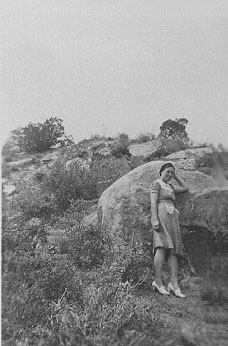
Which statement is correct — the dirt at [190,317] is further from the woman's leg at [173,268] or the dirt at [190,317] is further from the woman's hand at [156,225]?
the woman's hand at [156,225]

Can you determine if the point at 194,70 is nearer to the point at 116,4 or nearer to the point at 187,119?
the point at 187,119

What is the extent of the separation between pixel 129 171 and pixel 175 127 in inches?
29.0

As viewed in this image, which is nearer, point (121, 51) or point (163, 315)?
point (163, 315)

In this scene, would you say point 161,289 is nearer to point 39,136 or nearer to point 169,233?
point 169,233

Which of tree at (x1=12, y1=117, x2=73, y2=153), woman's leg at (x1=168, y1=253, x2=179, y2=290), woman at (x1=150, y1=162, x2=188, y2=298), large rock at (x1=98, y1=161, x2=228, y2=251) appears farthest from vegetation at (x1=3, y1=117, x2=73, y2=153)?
woman's leg at (x1=168, y1=253, x2=179, y2=290)

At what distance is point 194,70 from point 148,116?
643mm

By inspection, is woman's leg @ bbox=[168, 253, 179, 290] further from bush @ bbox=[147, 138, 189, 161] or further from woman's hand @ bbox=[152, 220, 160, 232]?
bush @ bbox=[147, 138, 189, 161]

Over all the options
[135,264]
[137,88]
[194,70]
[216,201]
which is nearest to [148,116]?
[137,88]

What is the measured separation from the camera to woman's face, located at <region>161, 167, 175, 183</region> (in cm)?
491

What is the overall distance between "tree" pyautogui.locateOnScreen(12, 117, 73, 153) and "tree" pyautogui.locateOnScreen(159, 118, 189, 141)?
1.09 metres

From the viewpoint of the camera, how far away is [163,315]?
178 inches

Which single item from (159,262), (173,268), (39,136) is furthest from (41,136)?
(173,268)

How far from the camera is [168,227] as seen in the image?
4.75 metres

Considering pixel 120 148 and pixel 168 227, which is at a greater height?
pixel 120 148
